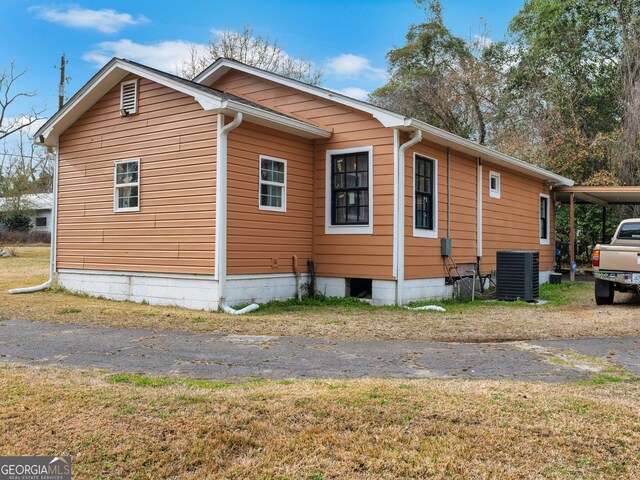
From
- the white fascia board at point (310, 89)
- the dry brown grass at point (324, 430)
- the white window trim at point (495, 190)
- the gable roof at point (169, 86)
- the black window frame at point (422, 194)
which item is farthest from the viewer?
the white window trim at point (495, 190)

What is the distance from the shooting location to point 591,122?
2459 centimetres

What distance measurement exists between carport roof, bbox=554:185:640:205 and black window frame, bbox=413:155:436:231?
7.40 metres

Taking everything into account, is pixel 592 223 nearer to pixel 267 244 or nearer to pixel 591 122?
pixel 591 122

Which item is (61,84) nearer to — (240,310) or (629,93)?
(240,310)

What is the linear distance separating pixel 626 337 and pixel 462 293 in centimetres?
500

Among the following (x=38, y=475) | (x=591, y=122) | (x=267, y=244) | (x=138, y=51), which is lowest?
(x=38, y=475)

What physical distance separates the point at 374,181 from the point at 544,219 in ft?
31.3

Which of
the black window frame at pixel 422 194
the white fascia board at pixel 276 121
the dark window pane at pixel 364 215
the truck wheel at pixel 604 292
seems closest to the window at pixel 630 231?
the truck wheel at pixel 604 292

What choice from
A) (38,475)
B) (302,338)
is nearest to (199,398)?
(38,475)

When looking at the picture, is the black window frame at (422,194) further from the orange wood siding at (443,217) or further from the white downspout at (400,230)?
the white downspout at (400,230)

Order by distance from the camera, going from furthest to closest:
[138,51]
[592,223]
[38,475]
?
[138,51] < [592,223] < [38,475]

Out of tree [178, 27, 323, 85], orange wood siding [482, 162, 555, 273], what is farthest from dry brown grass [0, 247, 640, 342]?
tree [178, 27, 323, 85]

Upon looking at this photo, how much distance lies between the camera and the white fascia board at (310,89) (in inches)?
403

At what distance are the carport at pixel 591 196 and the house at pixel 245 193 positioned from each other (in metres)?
5.86
